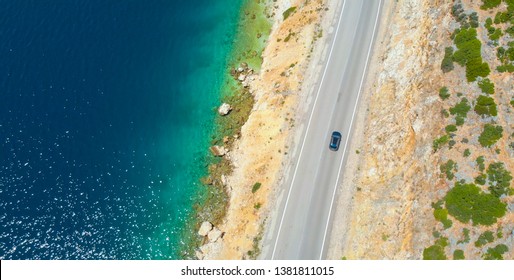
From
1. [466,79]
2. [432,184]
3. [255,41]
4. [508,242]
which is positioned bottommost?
[508,242]

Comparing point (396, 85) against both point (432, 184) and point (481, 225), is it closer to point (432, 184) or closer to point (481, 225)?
point (432, 184)

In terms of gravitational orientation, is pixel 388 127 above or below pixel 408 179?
above

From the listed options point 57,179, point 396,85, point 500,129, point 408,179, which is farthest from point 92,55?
point 500,129

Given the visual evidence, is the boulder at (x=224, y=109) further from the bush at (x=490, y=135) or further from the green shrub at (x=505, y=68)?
the green shrub at (x=505, y=68)

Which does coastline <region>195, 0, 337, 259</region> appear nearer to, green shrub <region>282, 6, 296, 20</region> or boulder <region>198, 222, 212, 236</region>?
boulder <region>198, 222, 212, 236</region>

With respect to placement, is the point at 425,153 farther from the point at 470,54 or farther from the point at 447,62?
the point at 470,54

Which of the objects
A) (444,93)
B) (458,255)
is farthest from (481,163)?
(458,255)
